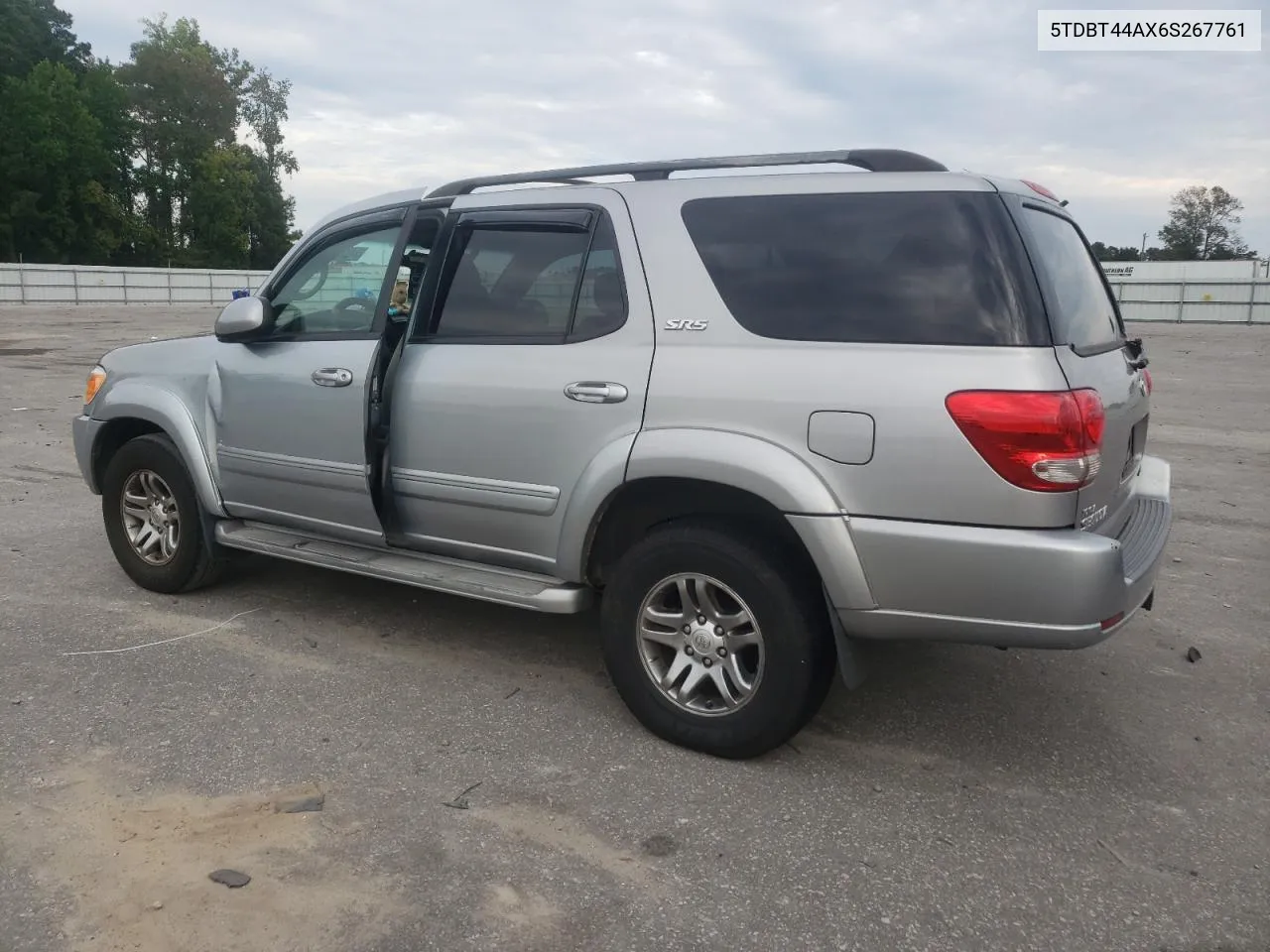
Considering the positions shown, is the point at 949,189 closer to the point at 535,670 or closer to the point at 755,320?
the point at 755,320

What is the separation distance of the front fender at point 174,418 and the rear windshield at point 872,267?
2.60 meters

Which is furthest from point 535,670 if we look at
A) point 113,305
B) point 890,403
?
point 113,305

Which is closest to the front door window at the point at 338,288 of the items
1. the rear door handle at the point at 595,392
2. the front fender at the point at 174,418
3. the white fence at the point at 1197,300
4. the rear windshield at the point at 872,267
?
the front fender at the point at 174,418

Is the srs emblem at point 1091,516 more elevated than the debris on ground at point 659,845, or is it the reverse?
the srs emblem at point 1091,516

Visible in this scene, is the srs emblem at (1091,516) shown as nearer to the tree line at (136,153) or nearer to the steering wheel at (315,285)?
the steering wheel at (315,285)

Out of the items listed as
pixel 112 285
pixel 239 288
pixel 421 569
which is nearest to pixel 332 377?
pixel 421 569

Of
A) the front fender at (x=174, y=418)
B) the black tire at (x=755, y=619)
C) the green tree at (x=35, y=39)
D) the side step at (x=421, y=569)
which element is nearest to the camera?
the black tire at (x=755, y=619)

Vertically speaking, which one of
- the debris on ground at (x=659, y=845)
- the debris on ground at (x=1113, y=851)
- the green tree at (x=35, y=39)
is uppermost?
the green tree at (x=35, y=39)

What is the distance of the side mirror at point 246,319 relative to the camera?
455cm

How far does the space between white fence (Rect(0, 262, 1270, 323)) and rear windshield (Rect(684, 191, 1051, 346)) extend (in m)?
23.7

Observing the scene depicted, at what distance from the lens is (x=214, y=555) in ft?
16.4

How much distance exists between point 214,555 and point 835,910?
345cm

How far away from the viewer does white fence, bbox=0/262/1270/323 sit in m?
34.1

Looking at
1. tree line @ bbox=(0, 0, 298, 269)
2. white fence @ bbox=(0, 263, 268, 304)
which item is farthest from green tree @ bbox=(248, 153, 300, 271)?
white fence @ bbox=(0, 263, 268, 304)
